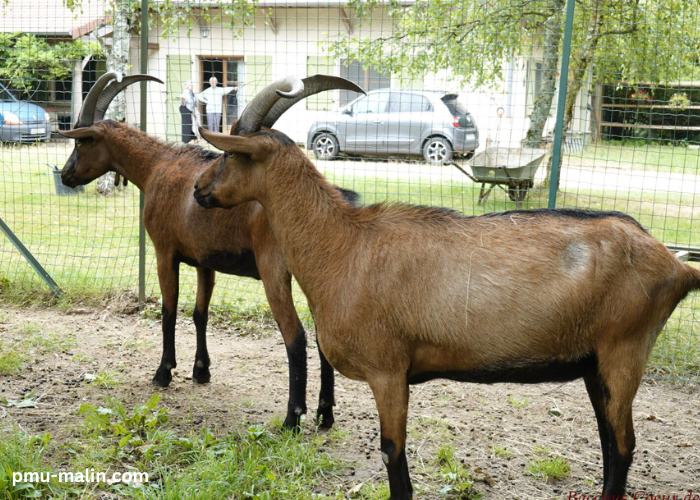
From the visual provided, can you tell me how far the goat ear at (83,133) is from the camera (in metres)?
5.16

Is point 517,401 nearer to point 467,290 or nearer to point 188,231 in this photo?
point 467,290

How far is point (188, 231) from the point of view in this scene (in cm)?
485

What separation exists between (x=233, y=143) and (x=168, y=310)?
224cm

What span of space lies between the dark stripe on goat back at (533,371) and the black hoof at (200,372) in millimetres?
2693

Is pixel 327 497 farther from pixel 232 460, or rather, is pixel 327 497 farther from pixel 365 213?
pixel 365 213

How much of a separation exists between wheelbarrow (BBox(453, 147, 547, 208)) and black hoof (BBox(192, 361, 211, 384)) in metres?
5.70

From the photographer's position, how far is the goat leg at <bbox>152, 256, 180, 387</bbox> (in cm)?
519

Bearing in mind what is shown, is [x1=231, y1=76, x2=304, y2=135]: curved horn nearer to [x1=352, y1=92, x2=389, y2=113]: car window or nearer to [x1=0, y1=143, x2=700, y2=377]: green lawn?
[x1=0, y1=143, x2=700, y2=377]: green lawn

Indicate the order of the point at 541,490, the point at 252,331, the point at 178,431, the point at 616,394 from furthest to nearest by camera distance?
the point at 252,331
the point at 178,431
the point at 541,490
the point at 616,394

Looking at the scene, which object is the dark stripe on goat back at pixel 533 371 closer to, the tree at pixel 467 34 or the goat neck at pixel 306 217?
the goat neck at pixel 306 217

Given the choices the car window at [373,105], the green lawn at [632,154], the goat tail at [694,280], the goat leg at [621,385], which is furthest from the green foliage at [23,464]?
the car window at [373,105]

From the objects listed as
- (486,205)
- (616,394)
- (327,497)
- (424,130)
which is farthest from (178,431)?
(424,130)

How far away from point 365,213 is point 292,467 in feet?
5.23

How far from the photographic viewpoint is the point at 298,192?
361cm
